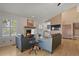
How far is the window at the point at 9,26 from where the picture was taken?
8.77ft

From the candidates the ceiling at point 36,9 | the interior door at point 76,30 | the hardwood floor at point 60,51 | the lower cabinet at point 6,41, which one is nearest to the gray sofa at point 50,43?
the hardwood floor at point 60,51

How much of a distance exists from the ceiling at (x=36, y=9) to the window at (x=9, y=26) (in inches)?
7.9

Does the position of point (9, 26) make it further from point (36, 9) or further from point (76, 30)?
point (76, 30)

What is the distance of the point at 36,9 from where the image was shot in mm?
2727

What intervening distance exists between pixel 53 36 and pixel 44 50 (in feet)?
1.44

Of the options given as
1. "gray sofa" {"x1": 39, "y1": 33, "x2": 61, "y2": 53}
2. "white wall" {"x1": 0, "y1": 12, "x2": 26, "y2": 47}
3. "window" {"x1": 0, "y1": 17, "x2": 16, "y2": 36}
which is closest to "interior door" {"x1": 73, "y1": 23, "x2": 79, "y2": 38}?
"gray sofa" {"x1": 39, "y1": 33, "x2": 61, "y2": 53}

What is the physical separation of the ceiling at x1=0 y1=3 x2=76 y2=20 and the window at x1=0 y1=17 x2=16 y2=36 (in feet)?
0.66

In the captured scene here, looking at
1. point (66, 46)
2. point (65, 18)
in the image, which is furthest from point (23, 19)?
point (66, 46)

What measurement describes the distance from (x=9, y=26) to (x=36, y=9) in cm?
80

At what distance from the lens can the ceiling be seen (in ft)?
8.59

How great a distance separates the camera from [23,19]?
2.74 m

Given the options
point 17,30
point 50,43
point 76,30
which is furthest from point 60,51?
point 17,30

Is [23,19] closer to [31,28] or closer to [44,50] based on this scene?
[31,28]

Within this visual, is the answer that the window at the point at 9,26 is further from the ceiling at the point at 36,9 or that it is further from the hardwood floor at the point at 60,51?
the hardwood floor at the point at 60,51
